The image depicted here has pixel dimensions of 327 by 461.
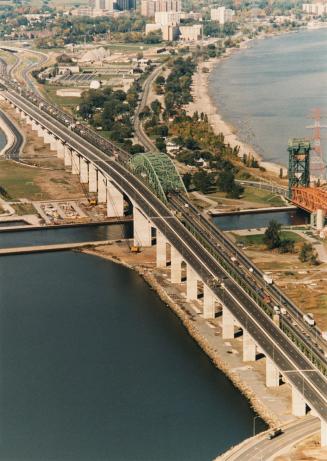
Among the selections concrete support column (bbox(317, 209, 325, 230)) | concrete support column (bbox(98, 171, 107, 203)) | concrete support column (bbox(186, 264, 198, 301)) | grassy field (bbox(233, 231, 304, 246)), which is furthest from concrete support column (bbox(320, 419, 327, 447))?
concrete support column (bbox(98, 171, 107, 203))

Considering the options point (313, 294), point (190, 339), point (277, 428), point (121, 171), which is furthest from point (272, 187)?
point (277, 428)

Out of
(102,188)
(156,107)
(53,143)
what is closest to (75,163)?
(53,143)

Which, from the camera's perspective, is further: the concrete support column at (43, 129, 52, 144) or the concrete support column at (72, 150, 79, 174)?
the concrete support column at (43, 129, 52, 144)

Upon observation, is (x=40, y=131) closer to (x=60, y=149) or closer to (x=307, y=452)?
(x=60, y=149)

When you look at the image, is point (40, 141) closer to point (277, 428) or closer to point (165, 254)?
point (165, 254)

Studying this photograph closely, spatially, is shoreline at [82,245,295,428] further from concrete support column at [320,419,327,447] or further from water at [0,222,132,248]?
water at [0,222,132,248]

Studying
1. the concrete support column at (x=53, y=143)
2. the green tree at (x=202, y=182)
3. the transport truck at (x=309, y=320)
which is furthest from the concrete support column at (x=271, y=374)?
the concrete support column at (x=53, y=143)
